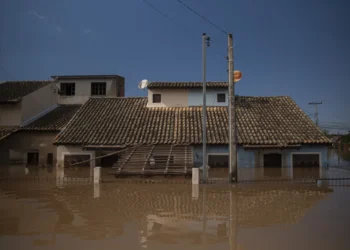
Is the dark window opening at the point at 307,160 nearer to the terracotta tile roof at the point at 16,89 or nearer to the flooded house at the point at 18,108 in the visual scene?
the flooded house at the point at 18,108

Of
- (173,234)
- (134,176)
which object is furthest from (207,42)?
(173,234)

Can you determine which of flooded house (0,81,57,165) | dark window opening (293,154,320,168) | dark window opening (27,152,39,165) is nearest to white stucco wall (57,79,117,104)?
flooded house (0,81,57,165)

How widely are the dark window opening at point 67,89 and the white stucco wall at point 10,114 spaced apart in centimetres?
545

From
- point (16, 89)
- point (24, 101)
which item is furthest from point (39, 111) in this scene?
point (16, 89)

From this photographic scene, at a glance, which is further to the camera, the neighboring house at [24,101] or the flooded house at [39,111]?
the neighboring house at [24,101]

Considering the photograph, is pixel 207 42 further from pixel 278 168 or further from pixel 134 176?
pixel 278 168

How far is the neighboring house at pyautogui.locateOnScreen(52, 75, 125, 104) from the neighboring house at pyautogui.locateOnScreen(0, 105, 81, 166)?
5.41 metres

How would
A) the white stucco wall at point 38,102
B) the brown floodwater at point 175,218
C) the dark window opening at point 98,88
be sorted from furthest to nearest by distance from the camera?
the dark window opening at point 98,88
the white stucco wall at point 38,102
the brown floodwater at point 175,218

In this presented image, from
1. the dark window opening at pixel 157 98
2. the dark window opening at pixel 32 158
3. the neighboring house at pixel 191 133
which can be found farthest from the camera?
the dark window opening at pixel 157 98

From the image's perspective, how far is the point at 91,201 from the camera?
8781 millimetres

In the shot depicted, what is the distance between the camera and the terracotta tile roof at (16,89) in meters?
21.8

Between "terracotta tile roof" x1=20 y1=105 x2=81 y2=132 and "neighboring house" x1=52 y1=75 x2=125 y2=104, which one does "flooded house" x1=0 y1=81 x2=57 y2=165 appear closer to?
"terracotta tile roof" x1=20 y1=105 x2=81 y2=132

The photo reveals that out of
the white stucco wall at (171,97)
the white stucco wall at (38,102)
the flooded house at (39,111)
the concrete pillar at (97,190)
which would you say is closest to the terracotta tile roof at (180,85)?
the white stucco wall at (171,97)

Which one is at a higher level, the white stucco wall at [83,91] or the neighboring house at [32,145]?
the white stucco wall at [83,91]
